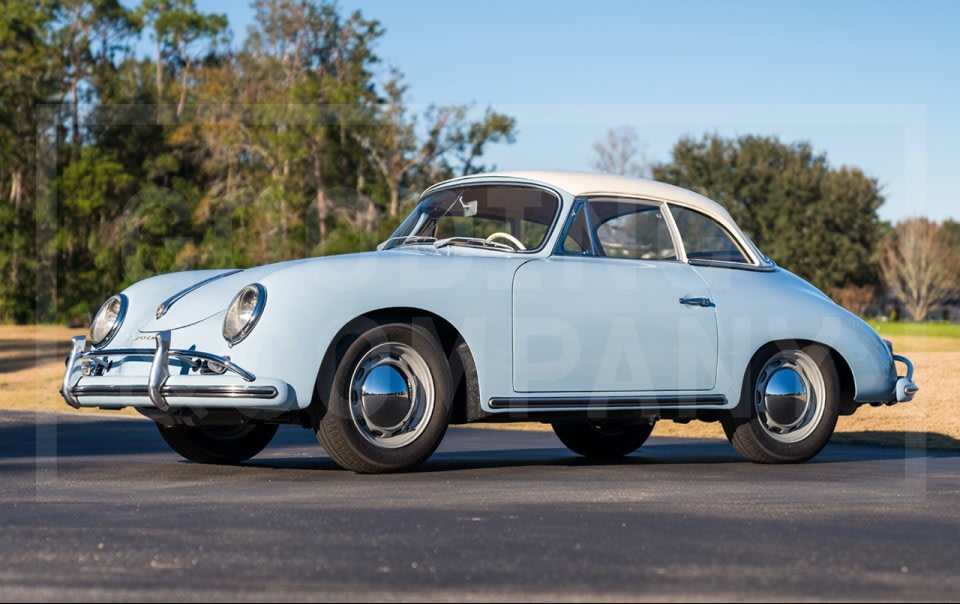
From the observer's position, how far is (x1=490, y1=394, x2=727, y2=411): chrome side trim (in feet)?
23.6

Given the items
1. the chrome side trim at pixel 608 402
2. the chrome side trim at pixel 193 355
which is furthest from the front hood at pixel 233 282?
the chrome side trim at pixel 608 402

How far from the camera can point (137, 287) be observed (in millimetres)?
8062

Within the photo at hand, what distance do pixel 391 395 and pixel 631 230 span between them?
2.29 meters

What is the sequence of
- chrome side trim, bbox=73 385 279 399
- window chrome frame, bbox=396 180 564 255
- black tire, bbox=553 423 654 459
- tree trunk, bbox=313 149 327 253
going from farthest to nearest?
tree trunk, bbox=313 149 327 253, black tire, bbox=553 423 654 459, window chrome frame, bbox=396 180 564 255, chrome side trim, bbox=73 385 279 399

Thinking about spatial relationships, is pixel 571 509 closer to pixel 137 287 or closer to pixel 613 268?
pixel 613 268

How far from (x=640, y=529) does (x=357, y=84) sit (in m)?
47.4

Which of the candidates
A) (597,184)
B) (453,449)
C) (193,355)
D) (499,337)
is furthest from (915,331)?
(193,355)

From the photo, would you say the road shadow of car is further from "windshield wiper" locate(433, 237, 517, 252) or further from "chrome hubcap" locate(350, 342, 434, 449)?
"windshield wiper" locate(433, 237, 517, 252)

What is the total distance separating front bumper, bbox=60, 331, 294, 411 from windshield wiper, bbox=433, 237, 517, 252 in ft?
5.35

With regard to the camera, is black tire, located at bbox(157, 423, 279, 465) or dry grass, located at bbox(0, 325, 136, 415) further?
dry grass, located at bbox(0, 325, 136, 415)

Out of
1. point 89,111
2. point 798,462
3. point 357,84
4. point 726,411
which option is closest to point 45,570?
point 726,411

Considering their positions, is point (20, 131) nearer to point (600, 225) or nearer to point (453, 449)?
point (453, 449)

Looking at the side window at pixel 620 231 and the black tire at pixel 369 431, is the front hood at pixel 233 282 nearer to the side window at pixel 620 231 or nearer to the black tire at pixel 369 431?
the black tire at pixel 369 431

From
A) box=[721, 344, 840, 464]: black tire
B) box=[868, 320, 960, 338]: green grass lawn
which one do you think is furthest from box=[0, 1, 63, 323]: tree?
box=[721, 344, 840, 464]: black tire
